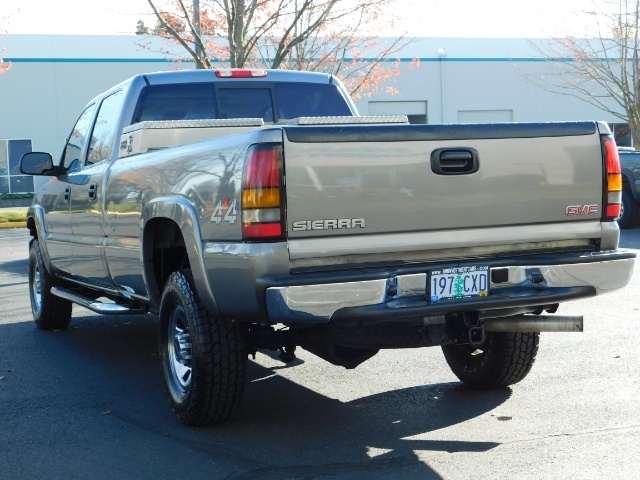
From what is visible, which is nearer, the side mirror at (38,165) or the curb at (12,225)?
the side mirror at (38,165)

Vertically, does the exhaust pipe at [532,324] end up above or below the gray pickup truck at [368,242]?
below

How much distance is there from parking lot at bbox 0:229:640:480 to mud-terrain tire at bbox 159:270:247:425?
5.3 inches

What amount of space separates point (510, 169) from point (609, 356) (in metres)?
2.47

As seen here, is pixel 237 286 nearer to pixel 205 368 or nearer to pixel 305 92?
pixel 205 368

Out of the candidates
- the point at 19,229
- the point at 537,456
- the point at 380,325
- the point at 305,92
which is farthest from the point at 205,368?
the point at 19,229

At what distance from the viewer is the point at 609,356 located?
22.3 ft

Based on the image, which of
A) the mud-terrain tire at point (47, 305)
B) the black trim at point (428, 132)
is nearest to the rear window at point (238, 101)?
the mud-terrain tire at point (47, 305)

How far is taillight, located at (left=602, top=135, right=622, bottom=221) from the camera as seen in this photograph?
5117mm

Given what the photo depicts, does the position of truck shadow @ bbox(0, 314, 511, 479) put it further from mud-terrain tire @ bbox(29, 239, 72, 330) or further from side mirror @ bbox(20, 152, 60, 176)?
side mirror @ bbox(20, 152, 60, 176)

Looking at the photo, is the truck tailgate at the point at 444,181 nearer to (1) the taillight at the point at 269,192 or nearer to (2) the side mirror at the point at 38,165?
(1) the taillight at the point at 269,192

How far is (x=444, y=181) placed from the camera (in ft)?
15.7

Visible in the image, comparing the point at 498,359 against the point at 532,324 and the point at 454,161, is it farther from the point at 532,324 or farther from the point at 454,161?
the point at 454,161

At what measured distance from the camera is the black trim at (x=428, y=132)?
454cm

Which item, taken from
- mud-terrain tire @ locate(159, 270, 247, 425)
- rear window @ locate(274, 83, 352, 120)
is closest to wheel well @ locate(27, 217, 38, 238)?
rear window @ locate(274, 83, 352, 120)
